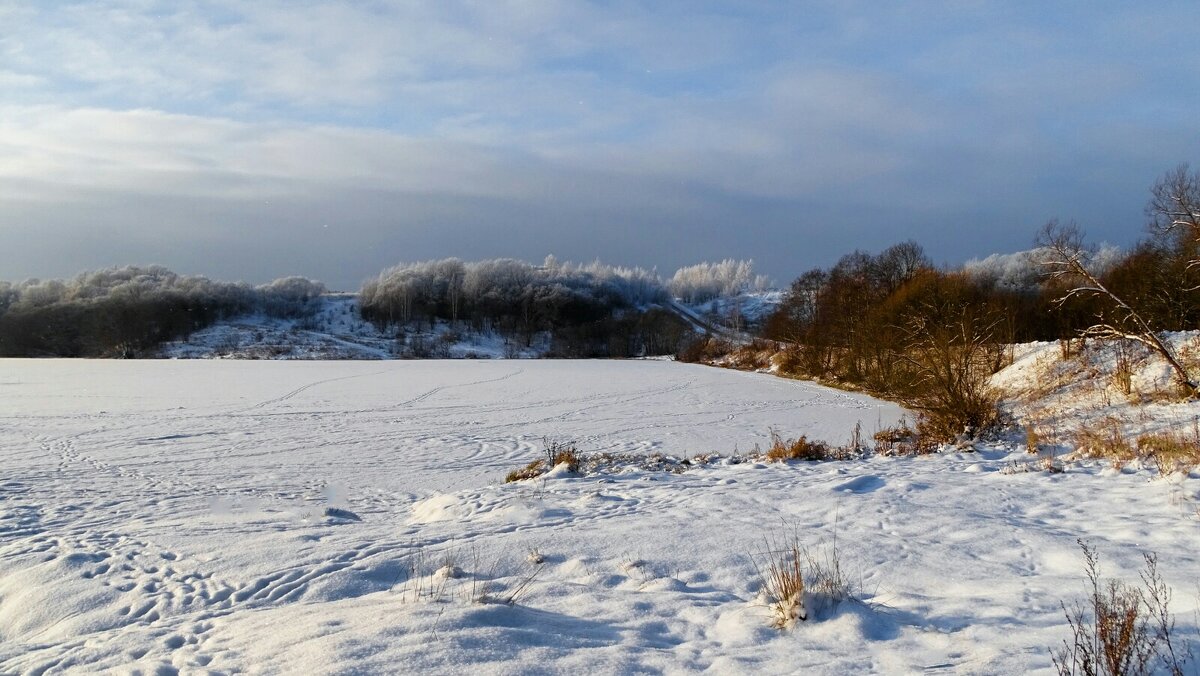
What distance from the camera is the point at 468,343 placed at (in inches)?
3708

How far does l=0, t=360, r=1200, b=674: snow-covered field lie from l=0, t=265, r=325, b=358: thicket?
249 ft

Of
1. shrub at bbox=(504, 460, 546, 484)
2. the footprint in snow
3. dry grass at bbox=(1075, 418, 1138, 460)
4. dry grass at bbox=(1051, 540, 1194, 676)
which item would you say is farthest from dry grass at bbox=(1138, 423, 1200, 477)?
shrub at bbox=(504, 460, 546, 484)

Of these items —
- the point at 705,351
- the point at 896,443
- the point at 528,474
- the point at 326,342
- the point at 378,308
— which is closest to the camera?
the point at 528,474

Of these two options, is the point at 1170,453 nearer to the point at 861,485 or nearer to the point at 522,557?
the point at 861,485

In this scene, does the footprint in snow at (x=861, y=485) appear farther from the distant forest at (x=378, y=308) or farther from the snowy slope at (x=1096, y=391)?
the distant forest at (x=378, y=308)

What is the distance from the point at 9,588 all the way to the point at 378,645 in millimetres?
4025

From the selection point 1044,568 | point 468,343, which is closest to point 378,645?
point 1044,568

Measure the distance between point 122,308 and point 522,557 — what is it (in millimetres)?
99989

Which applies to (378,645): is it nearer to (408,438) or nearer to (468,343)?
(408,438)

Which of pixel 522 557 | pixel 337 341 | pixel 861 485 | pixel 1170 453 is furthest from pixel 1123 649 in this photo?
pixel 337 341

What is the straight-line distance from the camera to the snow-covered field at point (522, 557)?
3.74 meters

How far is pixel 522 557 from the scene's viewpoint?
5.95m

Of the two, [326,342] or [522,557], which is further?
[326,342]

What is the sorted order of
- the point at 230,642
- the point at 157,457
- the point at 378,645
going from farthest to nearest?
1. the point at 157,457
2. the point at 230,642
3. the point at 378,645
